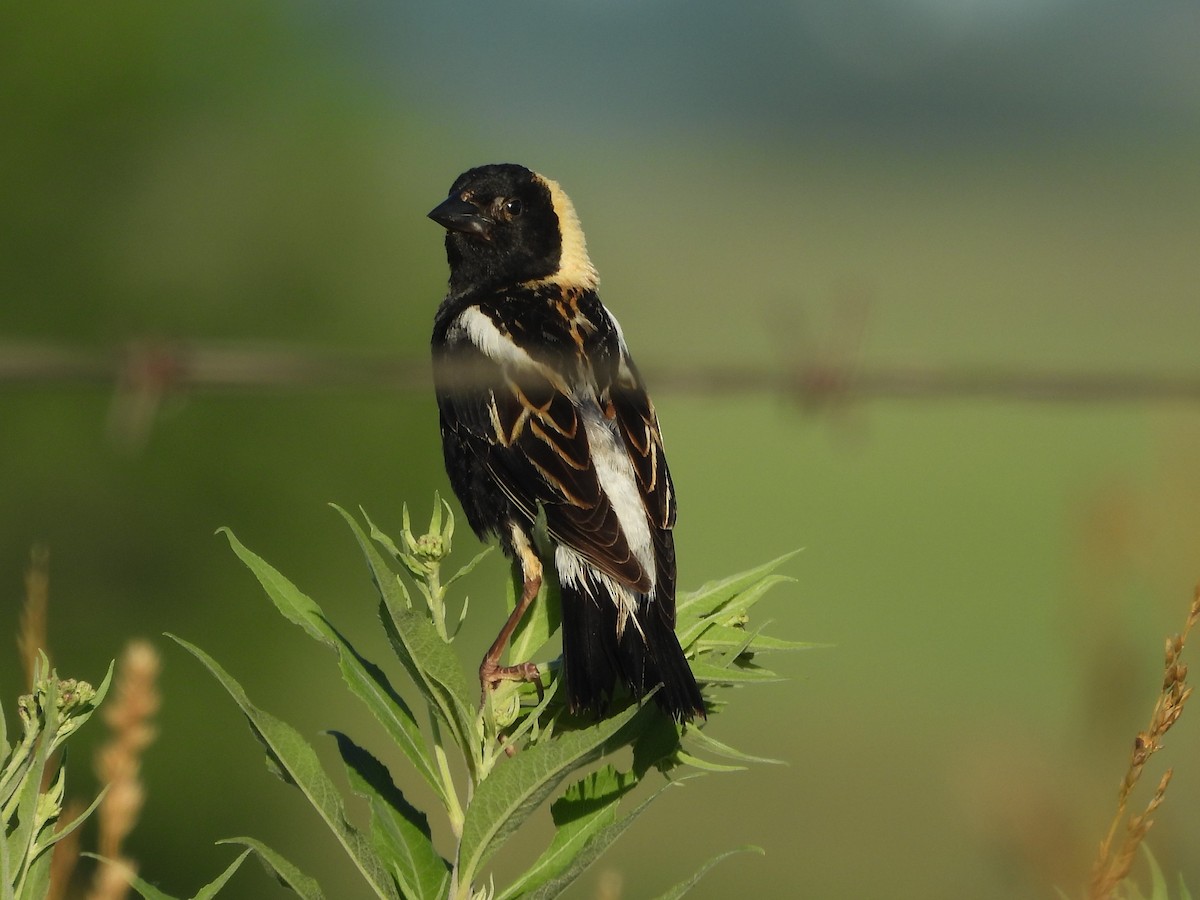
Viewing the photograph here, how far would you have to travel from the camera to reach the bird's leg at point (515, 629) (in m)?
1.65

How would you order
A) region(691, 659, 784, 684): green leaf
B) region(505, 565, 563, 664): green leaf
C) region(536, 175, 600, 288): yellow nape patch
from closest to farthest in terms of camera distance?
region(691, 659, 784, 684): green leaf, region(505, 565, 563, 664): green leaf, region(536, 175, 600, 288): yellow nape patch

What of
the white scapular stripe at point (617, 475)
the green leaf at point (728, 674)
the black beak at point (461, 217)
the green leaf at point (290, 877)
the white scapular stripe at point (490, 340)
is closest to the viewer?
the green leaf at point (290, 877)

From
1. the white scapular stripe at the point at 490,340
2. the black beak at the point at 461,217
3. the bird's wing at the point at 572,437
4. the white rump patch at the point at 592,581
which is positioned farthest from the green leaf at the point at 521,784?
the black beak at the point at 461,217

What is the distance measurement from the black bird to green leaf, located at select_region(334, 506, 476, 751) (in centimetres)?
24

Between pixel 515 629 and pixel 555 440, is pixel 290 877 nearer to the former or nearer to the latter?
pixel 515 629

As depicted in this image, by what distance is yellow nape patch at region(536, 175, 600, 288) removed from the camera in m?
3.89

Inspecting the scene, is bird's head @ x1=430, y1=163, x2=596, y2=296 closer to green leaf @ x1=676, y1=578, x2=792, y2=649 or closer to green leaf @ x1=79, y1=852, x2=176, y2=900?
green leaf @ x1=676, y1=578, x2=792, y2=649

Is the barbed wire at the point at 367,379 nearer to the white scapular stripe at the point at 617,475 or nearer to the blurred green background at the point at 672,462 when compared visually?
the blurred green background at the point at 672,462

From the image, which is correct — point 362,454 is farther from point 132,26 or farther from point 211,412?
point 132,26

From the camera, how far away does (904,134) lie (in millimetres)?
88875

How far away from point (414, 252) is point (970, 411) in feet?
98.4

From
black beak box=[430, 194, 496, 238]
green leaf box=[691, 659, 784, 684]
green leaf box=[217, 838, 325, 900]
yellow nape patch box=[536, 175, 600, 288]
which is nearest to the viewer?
green leaf box=[217, 838, 325, 900]

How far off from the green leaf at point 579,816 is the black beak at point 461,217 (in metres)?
2.36

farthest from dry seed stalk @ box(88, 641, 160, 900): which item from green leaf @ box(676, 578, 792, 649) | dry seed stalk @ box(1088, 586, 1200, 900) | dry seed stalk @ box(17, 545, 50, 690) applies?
dry seed stalk @ box(1088, 586, 1200, 900)
